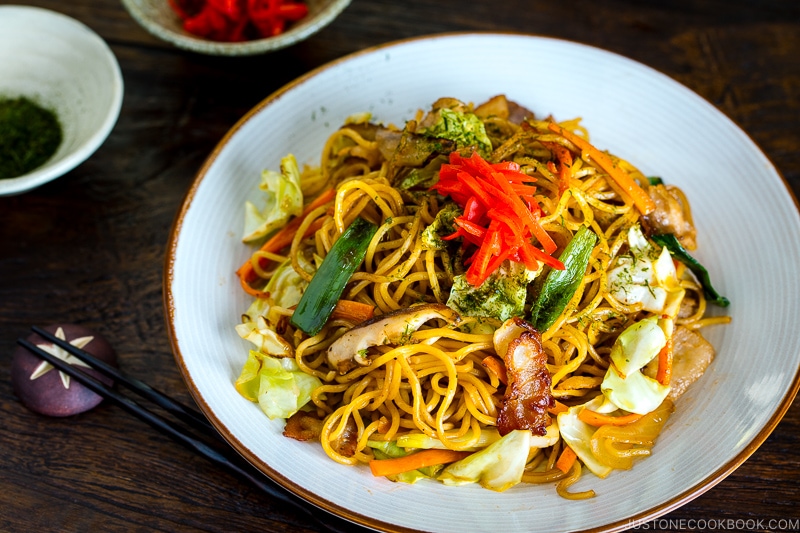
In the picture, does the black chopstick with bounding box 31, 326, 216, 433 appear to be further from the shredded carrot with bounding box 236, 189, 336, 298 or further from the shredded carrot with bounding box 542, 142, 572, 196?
the shredded carrot with bounding box 542, 142, 572, 196

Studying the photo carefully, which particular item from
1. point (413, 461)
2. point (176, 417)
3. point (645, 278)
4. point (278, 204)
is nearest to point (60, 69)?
point (278, 204)

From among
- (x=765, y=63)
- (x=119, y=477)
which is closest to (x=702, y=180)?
(x=765, y=63)

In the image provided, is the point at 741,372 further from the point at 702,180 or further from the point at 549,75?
the point at 549,75

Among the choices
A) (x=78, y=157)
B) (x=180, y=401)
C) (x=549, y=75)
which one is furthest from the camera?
(x=549, y=75)

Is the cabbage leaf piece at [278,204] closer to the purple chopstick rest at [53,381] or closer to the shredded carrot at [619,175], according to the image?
the purple chopstick rest at [53,381]

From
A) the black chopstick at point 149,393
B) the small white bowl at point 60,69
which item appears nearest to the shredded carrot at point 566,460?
the black chopstick at point 149,393
